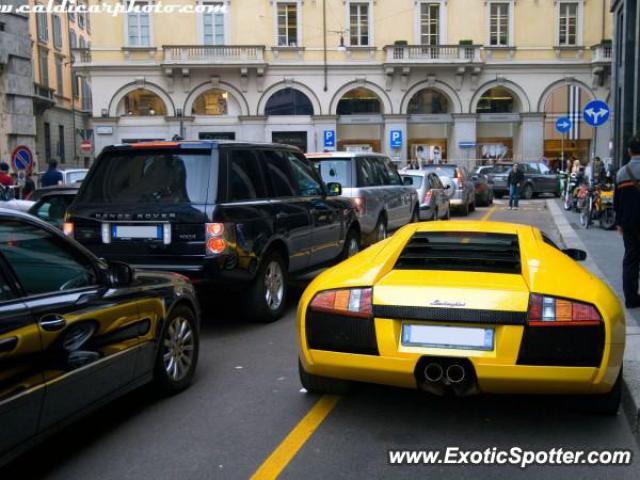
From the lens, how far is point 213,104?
132ft

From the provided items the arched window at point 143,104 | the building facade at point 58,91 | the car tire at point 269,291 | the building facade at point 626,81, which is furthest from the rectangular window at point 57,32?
the car tire at point 269,291

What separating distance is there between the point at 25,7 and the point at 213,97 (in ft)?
36.1

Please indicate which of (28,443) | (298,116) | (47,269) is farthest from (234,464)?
(298,116)

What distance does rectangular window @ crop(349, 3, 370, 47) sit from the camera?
40.1m

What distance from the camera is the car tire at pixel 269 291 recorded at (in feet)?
24.4

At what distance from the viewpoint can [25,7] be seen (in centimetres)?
3200

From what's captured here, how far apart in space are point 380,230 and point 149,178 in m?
6.76

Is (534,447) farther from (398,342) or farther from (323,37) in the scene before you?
(323,37)

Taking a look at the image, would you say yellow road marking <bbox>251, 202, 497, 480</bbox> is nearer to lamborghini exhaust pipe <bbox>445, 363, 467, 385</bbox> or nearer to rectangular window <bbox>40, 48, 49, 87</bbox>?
lamborghini exhaust pipe <bbox>445, 363, 467, 385</bbox>

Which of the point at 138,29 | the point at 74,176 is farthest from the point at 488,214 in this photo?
the point at 138,29

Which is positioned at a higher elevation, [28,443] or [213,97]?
[213,97]

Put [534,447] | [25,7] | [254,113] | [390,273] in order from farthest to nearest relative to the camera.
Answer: [254,113], [25,7], [390,273], [534,447]

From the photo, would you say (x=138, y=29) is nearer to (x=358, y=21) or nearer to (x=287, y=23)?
(x=287, y=23)

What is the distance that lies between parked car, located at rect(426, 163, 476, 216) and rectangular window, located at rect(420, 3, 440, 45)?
59.3ft
